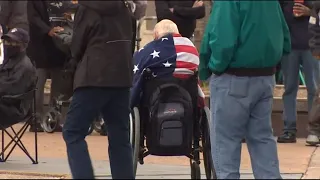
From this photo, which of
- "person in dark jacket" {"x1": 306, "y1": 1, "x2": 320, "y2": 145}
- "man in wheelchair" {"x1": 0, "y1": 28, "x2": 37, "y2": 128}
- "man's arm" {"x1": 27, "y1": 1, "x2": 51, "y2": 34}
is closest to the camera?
"man in wheelchair" {"x1": 0, "y1": 28, "x2": 37, "y2": 128}

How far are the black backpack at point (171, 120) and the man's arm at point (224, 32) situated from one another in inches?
43.3

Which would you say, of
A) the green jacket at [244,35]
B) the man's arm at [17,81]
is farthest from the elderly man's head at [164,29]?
the man's arm at [17,81]

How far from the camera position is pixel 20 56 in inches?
370

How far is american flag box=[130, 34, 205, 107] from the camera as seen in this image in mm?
7914

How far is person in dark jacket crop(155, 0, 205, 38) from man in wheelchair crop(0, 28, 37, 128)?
2.67 m

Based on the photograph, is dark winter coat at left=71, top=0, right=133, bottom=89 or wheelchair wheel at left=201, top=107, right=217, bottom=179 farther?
wheelchair wheel at left=201, top=107, right=217, bottom=179

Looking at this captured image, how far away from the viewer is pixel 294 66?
1105 cm

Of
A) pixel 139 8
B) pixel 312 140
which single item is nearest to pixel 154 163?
pixel 312 140

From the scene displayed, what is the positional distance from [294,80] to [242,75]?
172 inches

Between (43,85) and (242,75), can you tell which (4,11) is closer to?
(43,85)

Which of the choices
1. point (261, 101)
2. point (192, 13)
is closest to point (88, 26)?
point (261, 101)

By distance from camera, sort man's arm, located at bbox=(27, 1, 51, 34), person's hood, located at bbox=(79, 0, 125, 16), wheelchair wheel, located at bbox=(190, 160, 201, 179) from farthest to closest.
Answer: man's arm, located at bbox=(27, 1, 51, 34) → wheelchair wheel, located at bbox=(190, 160, 201, 179) → person's hood, located at bbox=(79, 0, 125, 16)

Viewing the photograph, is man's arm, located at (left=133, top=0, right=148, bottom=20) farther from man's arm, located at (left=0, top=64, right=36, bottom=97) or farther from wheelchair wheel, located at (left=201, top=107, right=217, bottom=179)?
wheelchair wheel, located at (left=201, top=107, right=217, bottom=179)

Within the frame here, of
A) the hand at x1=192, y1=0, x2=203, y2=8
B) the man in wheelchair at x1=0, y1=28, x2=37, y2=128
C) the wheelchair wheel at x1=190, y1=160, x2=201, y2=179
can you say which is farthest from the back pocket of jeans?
the hand at x1=192, y1=0, x2=203, y2=8
